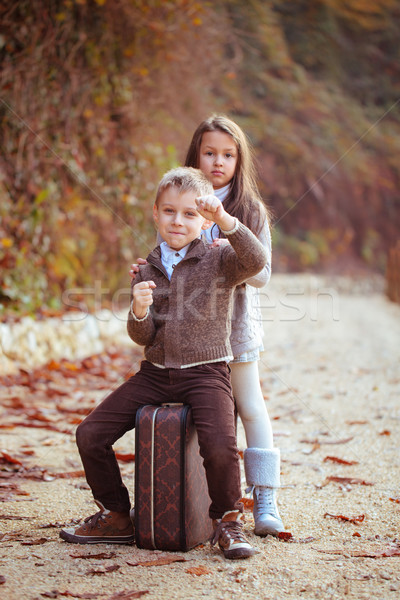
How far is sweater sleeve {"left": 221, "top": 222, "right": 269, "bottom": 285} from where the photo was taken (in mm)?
1984

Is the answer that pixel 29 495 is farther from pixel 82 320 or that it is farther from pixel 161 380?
pixel 82 320

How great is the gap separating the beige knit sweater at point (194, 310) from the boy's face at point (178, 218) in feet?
0.18

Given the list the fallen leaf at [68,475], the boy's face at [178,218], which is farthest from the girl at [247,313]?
the fallen leaf at [68,475]

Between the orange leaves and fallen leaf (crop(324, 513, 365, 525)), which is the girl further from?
the orange leaves

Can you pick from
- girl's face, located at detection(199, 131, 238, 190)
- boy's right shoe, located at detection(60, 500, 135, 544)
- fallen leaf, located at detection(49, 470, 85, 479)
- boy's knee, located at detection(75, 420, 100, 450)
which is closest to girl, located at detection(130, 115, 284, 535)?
girl's face, located at detection(199, 131, 238, 190)

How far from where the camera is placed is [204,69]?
27.6 feet

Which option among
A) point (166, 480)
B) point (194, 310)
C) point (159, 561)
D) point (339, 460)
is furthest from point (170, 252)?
point (339, 460)

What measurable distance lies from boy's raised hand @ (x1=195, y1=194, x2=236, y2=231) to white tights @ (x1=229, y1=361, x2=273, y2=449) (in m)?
0.59

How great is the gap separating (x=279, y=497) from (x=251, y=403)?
20.1 inches

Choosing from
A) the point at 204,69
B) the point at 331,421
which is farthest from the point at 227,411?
the point at 204,69

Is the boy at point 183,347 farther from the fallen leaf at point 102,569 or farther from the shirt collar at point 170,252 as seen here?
the fallen leaf at point 102,569

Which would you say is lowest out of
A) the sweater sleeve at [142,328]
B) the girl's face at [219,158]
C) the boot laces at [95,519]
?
the boot laces at [95,519]

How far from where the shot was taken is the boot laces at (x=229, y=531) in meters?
1.93

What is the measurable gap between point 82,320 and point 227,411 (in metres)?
3.78
